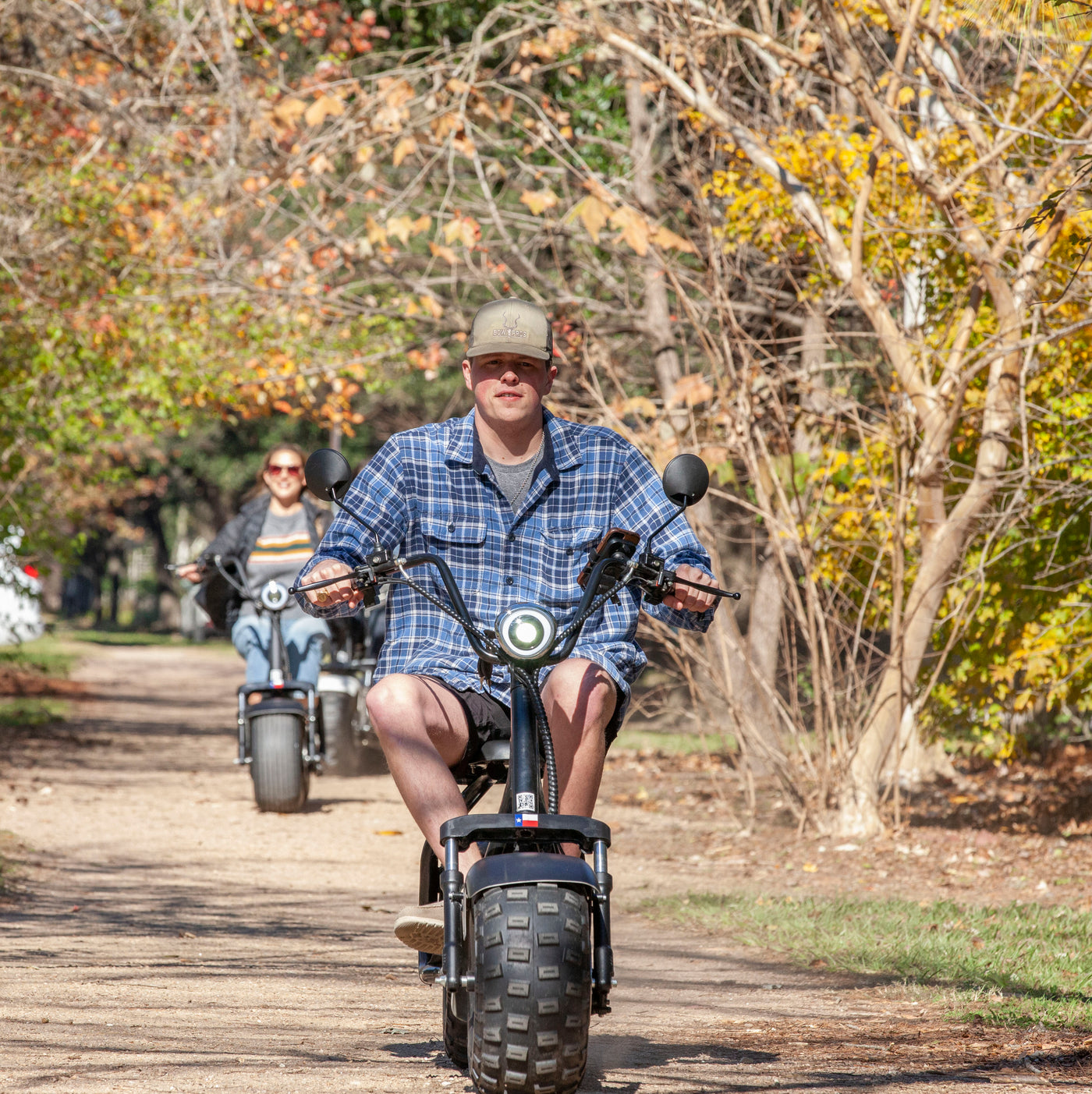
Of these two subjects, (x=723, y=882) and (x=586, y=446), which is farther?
(x=723, y=882)

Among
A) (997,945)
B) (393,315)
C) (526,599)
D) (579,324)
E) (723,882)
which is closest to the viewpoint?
(526,599)

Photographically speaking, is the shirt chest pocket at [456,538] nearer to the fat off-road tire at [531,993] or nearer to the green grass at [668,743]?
the fat off-road tire at [531,993]

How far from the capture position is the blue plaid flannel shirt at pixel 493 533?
4.18 metres

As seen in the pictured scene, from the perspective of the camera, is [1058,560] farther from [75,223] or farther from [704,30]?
[75,223]

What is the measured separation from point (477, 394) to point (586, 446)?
35 cm

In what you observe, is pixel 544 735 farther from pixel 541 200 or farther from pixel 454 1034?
pixel 541 200

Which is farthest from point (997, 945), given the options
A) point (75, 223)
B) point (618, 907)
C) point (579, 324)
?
point (75, 223)

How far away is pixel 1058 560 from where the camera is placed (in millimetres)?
8570

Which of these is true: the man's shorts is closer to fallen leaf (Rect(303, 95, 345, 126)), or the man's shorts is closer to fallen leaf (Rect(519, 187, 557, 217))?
fallen leaf (Rect(519, 187, 557, 217))

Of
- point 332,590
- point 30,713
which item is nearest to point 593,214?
point 332,590

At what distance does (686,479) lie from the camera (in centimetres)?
396

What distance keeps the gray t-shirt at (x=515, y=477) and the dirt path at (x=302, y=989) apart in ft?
5.00

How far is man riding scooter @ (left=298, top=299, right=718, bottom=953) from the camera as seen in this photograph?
393 centimetres

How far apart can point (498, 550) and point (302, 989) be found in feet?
5.95
